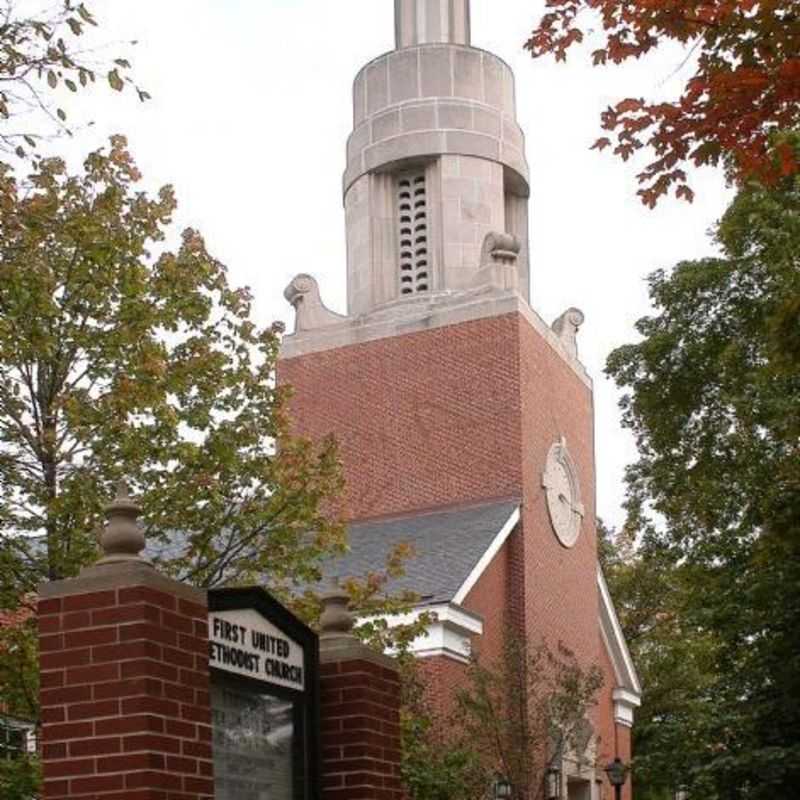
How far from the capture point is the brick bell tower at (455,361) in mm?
30453

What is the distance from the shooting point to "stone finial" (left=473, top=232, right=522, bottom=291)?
103 ft

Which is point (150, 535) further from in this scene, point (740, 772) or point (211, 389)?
point (740, 772)

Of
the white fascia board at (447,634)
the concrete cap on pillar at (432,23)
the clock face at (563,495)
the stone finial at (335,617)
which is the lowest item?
the stone finial at (335,617)

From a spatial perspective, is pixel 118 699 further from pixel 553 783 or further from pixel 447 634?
pixel 553 783

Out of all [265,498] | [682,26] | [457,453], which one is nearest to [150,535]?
[265,498]

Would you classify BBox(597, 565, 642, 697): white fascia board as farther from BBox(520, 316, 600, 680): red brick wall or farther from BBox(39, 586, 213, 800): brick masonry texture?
BBox(39, 586, 213, 800): brick masonry texture

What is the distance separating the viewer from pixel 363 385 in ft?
107

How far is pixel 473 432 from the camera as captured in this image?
30828mm

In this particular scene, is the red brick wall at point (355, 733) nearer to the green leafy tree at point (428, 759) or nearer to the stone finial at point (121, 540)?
the stone finial at point (121, 540)

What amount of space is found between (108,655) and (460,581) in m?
19.8

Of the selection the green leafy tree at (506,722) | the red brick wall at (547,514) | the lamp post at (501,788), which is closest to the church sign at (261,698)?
the green leafy tree at (506,722)

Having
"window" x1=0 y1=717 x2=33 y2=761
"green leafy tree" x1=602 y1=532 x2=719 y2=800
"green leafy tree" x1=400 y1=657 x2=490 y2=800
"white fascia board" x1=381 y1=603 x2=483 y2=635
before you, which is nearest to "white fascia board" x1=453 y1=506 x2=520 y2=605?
"white fascia board" x1=381 y1=603 x2=483 y2=635

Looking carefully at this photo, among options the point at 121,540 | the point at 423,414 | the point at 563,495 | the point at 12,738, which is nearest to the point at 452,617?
the point at 423,414

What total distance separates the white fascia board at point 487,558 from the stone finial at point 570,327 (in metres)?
6.06
